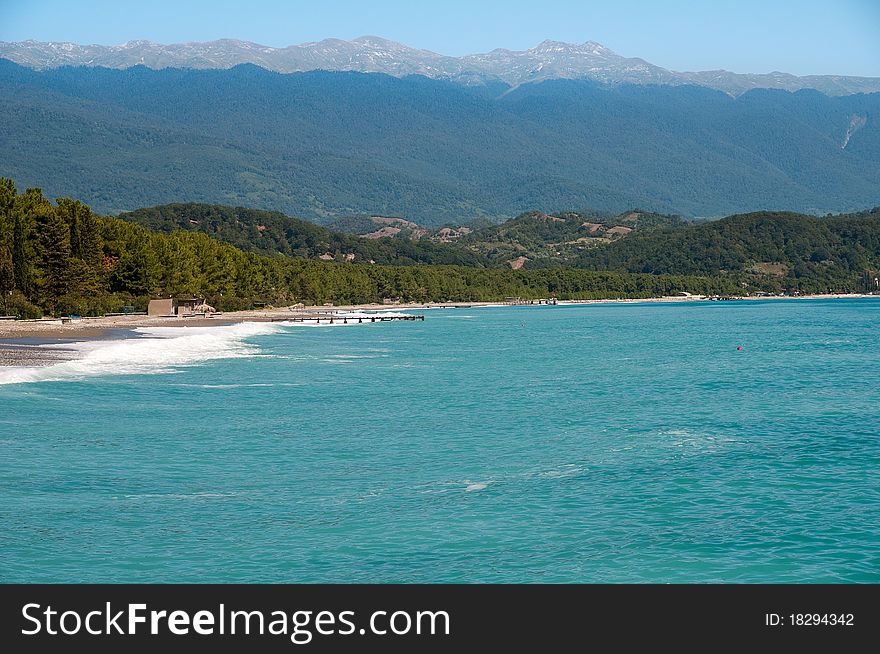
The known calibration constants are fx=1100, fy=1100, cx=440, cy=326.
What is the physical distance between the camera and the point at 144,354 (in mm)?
67125

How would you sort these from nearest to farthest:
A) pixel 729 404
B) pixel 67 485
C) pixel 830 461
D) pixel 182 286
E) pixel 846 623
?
pixel 846 623
pixel 67 485
pixel 830 461
pixel 729 404
pixel 182 286

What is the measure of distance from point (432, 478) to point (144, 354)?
145ft

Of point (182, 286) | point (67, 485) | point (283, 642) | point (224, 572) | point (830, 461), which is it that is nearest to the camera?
point (283, 642)

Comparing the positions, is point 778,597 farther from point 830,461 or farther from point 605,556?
point 830,461

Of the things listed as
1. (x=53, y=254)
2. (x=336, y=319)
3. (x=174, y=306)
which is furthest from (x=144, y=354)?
(x=336, y=319)

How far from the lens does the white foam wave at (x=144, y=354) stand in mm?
50844

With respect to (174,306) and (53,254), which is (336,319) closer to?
(174,306)

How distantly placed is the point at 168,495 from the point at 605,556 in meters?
10.3

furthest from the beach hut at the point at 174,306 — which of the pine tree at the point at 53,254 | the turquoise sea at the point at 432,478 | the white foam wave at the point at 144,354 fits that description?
the turquoise sea at the point at 432,478

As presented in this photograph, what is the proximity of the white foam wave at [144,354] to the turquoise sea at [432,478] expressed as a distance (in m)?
0.67

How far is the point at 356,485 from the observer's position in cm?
2597

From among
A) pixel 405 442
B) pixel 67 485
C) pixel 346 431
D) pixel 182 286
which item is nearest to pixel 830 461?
pixel 405 442

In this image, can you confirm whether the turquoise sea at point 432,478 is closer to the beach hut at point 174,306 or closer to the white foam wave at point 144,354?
the white foam wave at point 144,354

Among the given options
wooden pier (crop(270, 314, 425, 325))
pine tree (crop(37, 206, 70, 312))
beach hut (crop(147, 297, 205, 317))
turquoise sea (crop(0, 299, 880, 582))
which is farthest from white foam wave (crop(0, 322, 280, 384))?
wooden pier (crop(270, 314, 425, 325))
